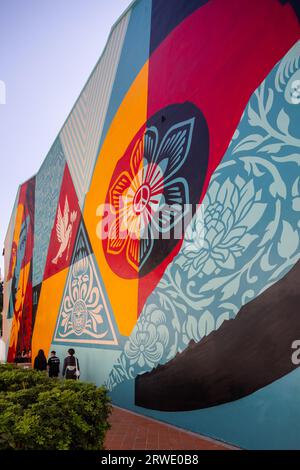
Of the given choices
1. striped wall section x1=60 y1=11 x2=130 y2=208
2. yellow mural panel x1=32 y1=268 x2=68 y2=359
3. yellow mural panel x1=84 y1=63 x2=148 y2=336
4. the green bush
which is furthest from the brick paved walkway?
striped wall section x1=60 y1=11 x2=130 y2=208

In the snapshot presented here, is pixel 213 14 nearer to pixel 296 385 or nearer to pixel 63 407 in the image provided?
pixel 296 385

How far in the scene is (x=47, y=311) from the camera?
514 inches

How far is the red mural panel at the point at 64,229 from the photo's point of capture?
11.5 metres

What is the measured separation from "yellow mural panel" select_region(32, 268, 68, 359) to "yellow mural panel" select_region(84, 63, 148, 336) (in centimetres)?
285

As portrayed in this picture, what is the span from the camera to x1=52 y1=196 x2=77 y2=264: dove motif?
11727 millimetres

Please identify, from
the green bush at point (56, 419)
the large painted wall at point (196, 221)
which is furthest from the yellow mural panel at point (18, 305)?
the green bush at point (56, 419)

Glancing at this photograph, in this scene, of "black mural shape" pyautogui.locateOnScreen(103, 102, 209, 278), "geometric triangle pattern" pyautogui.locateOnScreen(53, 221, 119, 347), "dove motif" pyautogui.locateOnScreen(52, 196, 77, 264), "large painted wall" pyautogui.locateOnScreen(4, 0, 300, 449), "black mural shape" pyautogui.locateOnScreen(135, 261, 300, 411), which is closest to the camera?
"black mural shape" pyautogui.locateOnScreen(135, 261, 300, 411)

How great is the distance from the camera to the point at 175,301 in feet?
20.8

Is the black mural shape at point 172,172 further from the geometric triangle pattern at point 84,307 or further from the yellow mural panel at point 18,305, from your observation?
the yellow mural panel at point 18,305

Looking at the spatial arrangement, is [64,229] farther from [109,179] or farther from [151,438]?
[151,438]

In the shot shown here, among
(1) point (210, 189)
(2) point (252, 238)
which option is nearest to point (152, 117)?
(1) point (210, 189)

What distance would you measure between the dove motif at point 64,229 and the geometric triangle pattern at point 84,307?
93 cm

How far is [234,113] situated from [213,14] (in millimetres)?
2257

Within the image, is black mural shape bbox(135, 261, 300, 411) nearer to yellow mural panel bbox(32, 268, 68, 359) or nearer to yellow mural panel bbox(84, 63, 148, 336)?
yellow mural panel bbox(84, 63, 148, 336)
